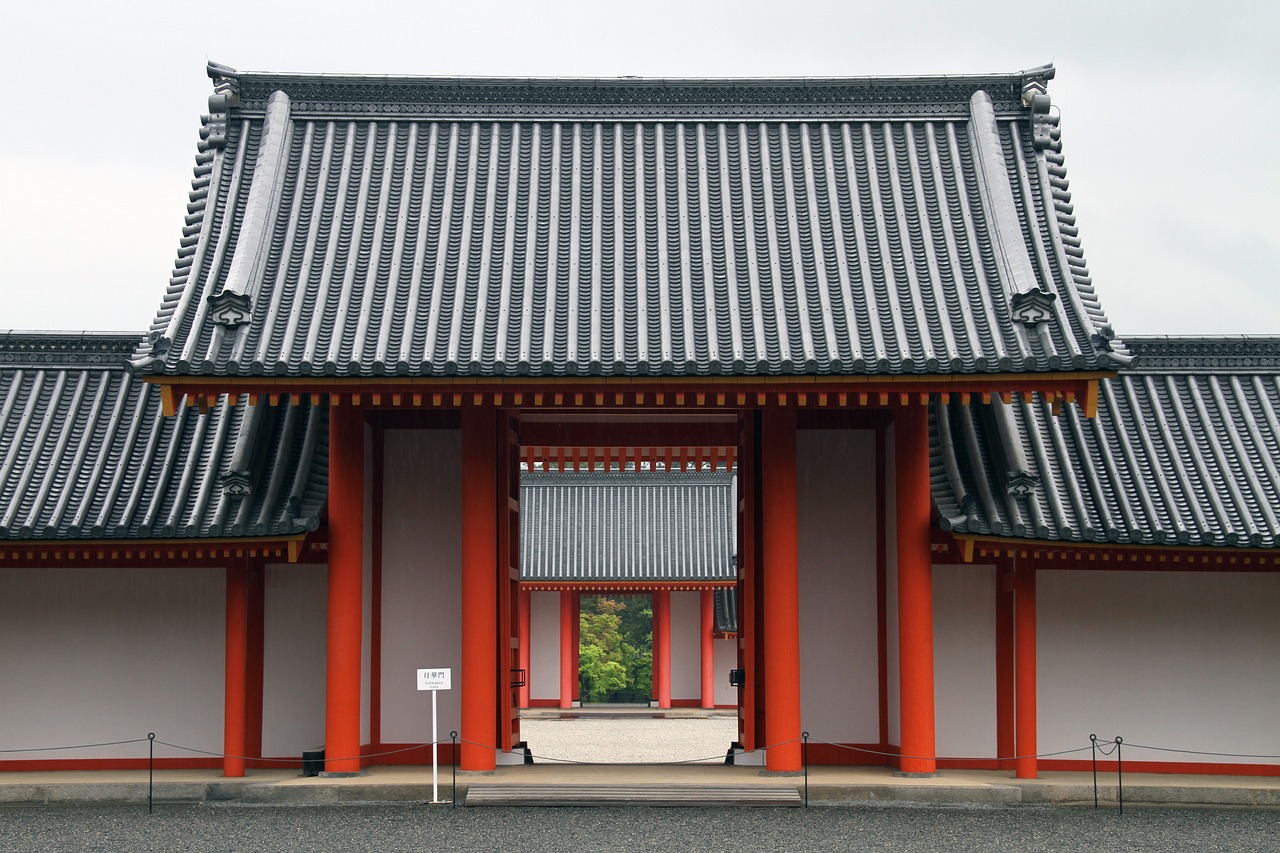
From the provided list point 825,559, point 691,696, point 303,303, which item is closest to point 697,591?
point 691,696

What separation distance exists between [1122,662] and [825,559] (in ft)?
10.9

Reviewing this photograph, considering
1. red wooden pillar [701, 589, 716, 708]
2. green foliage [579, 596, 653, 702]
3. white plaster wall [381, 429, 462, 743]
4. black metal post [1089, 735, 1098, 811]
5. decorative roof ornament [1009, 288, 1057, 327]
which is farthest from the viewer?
green foliage [579, 596, 653, 702]

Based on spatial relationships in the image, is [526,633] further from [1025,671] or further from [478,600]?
[1025,671]

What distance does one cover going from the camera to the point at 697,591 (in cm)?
3394

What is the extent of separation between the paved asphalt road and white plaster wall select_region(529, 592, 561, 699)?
71.1ft

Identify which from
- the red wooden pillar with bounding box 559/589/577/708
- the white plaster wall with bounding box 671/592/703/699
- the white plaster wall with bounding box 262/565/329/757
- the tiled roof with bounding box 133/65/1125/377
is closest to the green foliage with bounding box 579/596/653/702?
the red wooden pillar with bounding box 559/589/577/708

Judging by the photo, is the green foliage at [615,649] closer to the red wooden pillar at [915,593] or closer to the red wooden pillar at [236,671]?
the red wooden pillar at [236,671]

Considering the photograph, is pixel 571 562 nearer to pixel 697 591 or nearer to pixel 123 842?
pixel 697 591

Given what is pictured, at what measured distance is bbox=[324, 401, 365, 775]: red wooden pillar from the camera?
12984mm

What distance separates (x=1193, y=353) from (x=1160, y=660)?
381 centimetres

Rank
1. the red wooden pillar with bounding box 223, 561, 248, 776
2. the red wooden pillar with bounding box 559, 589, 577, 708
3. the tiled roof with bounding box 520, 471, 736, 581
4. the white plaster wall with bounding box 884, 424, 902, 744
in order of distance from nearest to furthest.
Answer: the red wooden pillar with bounding box 223, 561, 248, 776
the white plaster wall with bounding box 884, 424, 902, 744
the tiled roof with bounding box 520, 471, 736, 581
the red wooden pillar with bounding box 559, 589, 577, 708

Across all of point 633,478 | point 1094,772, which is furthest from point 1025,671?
point 633,478

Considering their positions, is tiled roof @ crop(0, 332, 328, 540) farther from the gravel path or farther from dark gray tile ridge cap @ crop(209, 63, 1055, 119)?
the gravel path

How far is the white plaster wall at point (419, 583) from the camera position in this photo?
46.8 ft
